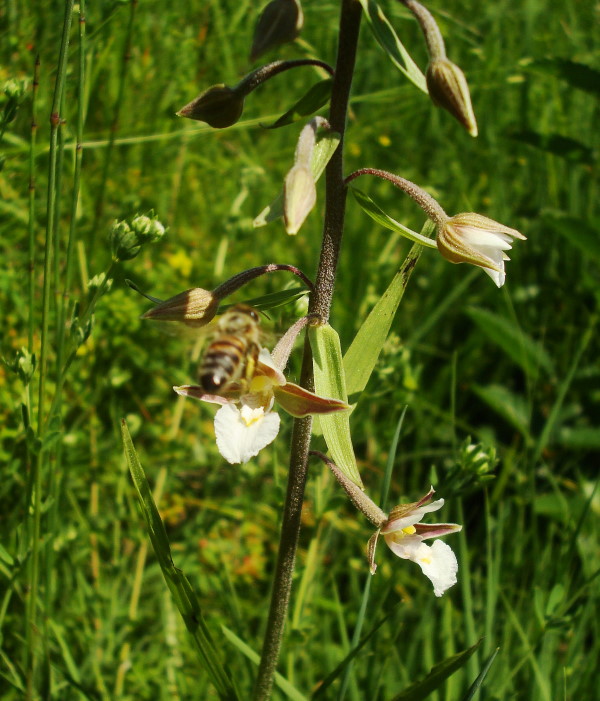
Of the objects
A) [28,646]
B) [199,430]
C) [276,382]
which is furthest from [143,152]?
[28,646]

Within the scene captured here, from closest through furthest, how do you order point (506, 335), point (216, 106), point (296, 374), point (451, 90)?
1. point (451, 90)
2. point (216, 106)
3. point (296, 374)
4. point (506, 335)

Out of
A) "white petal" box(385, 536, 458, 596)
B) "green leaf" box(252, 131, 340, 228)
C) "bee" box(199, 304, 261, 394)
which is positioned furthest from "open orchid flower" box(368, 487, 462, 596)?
"green leaf" box(252, 131, 340, 228)

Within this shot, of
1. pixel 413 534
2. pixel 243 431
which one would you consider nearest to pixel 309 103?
pixel 243 431

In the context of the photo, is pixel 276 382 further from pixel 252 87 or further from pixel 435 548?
pixel 252 87

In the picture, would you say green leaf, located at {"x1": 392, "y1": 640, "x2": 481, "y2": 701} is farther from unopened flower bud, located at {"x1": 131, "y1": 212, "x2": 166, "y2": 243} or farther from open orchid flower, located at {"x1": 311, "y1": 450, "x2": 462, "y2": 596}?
unopened flower bud, located at {"x1": 131, "y1": 212, "x2": 166, "y2": 243}

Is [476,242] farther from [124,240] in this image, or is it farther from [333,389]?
[124,240]

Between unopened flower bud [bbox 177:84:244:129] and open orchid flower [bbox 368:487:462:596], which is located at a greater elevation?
unopened flower bud [bbox 177:84:244:129]
